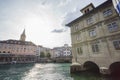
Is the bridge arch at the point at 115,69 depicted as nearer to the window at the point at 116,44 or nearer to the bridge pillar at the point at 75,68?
the window at the point at 116,44

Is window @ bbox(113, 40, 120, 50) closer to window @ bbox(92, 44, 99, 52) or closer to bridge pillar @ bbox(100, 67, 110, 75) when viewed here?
window @ bbox(92, 44, 99, 52)

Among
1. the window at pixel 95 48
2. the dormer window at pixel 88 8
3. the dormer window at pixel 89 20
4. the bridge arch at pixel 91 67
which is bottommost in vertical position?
the bridge arch at pixel 91 67

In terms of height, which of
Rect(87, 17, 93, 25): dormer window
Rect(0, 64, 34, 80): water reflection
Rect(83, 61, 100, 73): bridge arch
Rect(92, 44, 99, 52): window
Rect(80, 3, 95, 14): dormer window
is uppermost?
Rect(80, 3, 95, 14): dormer window

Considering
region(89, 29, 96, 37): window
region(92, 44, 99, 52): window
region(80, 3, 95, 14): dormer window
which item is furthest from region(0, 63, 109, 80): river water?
region(80, 3, 95, 14): dormer window

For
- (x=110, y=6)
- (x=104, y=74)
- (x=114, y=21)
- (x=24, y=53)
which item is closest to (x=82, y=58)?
(x=104, y=74)

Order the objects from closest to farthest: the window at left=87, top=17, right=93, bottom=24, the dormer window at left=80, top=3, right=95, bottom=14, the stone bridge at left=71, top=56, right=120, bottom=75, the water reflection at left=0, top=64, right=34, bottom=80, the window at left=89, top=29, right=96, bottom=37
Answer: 1. the stone bridge at left=71, top=56, right=120, bottom=75
2. the water reflection at left=0, top=64, right=34, bottom=80
3. the window at left=89, top=29, right=96, bottom=37
4. the window at left=87, top=17, right=93, bottom=24
5. the dormer window at left=80, top=3, right=95, bottom=14

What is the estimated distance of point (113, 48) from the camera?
47.9 feet

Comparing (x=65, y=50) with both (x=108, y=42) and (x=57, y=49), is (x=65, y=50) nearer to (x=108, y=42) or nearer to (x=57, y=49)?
(x=57, y=49)

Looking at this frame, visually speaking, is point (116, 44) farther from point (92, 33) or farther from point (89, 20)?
point (89, 20)

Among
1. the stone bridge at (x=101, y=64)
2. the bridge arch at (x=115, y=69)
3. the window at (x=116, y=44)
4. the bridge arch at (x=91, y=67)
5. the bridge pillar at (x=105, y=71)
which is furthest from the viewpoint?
the bridge arch at (x=91, y=67)

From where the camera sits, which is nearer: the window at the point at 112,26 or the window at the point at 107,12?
the window at the point at 112,26

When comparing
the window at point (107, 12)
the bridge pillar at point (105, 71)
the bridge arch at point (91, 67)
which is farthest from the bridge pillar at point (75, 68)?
the window at point (107, 12)

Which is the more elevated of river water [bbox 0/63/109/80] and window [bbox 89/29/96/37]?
window [bbox 89/29/96/37]

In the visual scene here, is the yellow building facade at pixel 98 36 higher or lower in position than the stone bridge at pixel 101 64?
higher
